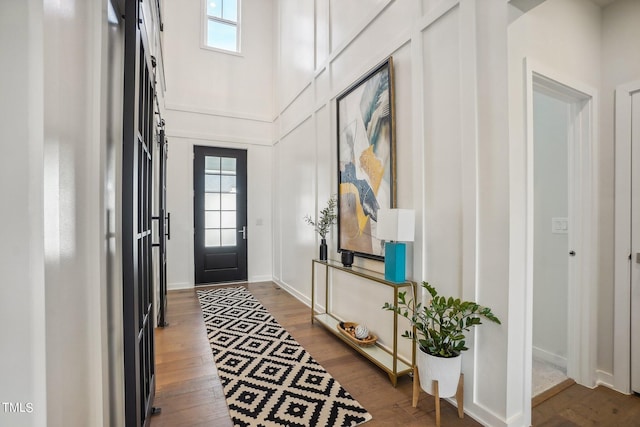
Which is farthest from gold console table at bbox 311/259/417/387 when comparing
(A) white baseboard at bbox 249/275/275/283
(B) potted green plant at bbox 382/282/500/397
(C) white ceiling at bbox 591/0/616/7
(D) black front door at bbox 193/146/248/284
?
(D) black front door at bbox 193/146/248/284

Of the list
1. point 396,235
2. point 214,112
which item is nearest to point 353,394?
point 396,235

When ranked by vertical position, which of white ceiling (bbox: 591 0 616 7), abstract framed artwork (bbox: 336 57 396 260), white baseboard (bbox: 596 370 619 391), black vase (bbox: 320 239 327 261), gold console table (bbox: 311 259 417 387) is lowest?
white baseboard (bbox: 596 370 619 391)

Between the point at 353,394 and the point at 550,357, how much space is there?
1.77 metres

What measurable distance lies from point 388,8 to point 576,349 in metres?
2.98

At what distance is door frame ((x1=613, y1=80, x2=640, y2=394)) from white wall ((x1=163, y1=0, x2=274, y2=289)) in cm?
462

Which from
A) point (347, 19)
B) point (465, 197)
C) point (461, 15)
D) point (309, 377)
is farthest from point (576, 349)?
point (347, 19)

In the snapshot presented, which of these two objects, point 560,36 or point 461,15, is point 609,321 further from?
point 461,15

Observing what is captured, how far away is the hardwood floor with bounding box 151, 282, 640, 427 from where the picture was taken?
1816 millimetres

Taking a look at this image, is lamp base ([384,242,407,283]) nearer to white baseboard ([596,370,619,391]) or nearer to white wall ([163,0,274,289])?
white baseboard ([596,370,619,391])

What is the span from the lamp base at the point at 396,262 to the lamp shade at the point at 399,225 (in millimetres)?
107

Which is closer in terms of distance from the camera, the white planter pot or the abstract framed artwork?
the white planter pot

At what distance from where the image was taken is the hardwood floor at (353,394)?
182 centimetres

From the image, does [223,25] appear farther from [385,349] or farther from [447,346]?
[447,346]

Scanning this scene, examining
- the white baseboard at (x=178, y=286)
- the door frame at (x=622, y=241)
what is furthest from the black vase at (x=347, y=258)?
the white baseboard at (x=178, y=286)
